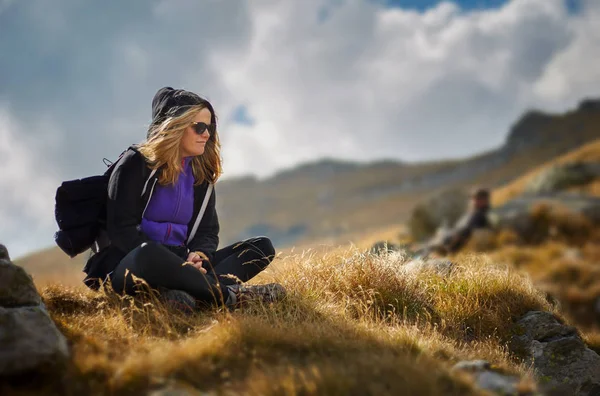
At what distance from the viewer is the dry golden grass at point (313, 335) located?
2949mm

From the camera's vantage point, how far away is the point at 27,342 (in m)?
3.08

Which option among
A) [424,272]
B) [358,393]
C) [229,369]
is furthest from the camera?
[424,272]

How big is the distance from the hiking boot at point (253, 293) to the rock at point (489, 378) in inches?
75.7

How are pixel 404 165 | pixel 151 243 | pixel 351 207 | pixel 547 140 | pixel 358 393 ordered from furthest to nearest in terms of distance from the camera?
pixel 404 165 → pixel 351 207 → pixel 547 140 → pixel 151 243 → pixel 358 393

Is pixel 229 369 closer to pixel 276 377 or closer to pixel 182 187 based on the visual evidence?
pixel 276 377

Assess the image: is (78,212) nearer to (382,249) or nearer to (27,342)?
(27,342)

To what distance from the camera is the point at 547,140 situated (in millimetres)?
88500

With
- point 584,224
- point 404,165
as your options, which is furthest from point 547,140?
point 584,224

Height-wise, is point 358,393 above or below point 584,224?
above

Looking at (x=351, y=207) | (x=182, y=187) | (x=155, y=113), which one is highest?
(x=155, y=113)

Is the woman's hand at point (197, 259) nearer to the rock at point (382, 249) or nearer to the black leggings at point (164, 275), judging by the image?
the black leggings at point (164, 275)

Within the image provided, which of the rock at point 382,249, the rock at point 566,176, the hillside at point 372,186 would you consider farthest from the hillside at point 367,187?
the rock at point 382,249

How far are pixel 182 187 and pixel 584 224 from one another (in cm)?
1700

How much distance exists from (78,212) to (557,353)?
5.04 meters
